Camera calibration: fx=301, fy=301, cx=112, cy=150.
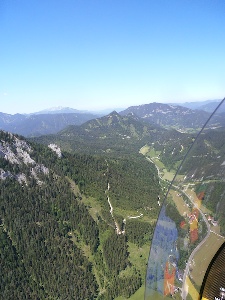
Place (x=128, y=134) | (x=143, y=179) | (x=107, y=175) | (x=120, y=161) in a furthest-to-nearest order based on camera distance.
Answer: (x=128, y=134), (x=120, y=161), (x=143, y=179), (x=107, y=175)

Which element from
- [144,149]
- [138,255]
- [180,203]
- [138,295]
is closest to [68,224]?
[138,255]

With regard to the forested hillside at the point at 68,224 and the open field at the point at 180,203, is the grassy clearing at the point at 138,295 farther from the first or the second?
the open field at the point at 180,203

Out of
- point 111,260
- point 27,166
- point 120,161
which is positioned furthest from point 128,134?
point 111,260

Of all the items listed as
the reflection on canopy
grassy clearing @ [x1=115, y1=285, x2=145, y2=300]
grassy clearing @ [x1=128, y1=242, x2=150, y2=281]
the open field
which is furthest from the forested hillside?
the open field

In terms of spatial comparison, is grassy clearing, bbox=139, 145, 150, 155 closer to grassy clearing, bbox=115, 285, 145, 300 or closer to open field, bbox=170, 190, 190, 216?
grassy clearing, bbox=115, 285, 145, 300

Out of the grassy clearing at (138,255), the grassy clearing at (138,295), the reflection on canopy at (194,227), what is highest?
Answer: the reflection on canopy at (194,227)

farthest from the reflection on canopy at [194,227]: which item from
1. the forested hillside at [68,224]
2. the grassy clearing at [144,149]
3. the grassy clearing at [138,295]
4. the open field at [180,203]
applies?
the grassy clearing at [144,149]

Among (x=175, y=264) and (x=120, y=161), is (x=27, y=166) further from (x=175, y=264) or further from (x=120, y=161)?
(x=175, y=264)
